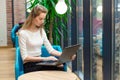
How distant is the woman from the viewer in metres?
3.61

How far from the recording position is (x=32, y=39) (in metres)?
3.73

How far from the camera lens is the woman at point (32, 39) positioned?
3611 millimetres

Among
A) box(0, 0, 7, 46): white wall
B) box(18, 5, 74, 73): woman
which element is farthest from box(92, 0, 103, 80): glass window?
box(0, 0, 7, 46): white wall

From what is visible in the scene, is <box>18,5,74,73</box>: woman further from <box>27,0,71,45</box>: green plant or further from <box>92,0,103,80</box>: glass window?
<box>27,0,71,45</box>: green plant

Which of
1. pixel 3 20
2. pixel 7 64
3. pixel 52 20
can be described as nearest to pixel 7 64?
pixel 7 64

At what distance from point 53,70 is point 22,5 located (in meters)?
8.38

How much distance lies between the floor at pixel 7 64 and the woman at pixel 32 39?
272 centimetres

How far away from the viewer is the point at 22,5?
451 inches

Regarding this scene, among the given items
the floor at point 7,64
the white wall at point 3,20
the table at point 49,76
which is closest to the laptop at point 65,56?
the table at point 49,76

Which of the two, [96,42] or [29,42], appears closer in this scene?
[29,42]

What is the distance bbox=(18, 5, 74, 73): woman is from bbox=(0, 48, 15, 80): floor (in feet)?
8.93

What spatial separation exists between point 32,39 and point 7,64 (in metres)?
4.55

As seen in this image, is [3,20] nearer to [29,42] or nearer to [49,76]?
[29,42]

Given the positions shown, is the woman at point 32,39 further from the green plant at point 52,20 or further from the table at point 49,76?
the green plant at point 52,20
